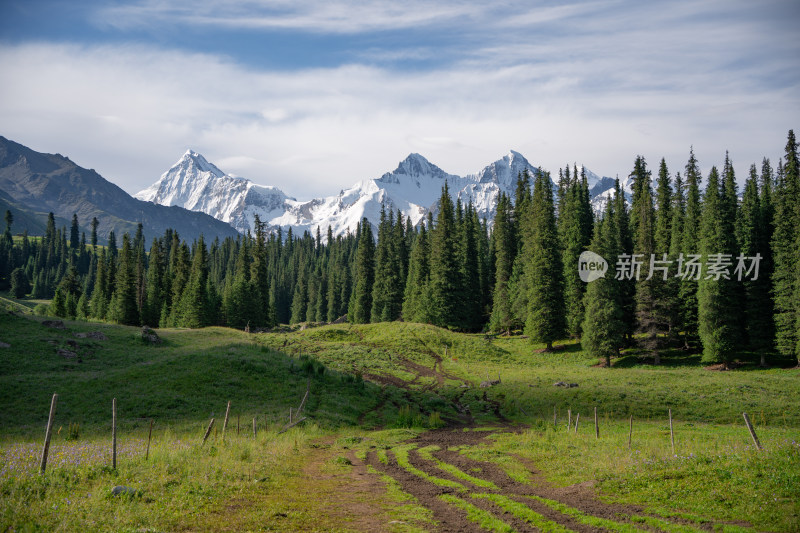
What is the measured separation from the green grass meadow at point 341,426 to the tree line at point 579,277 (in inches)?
215

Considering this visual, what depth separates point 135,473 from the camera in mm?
14438

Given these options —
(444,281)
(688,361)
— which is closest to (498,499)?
(688,361)

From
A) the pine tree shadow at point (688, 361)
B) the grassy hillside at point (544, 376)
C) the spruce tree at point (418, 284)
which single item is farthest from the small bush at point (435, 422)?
the spruce tree at point (418, 284)

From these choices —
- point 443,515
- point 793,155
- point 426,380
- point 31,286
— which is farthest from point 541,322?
point 31,286

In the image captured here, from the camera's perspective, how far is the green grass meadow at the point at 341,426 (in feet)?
40.9

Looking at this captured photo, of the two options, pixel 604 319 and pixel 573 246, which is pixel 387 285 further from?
pixel 604 319

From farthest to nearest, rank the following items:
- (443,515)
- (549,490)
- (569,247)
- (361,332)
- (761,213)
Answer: (361,332) → (569,247) → (761,213) → (549,490) → (443,515)

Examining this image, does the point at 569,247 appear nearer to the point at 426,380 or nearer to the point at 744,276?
the point at 744,276

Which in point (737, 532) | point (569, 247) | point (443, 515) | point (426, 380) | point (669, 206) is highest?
point (669, 206)

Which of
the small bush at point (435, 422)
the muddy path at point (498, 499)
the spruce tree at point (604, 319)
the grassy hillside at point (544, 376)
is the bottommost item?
the small bush at point (435, 422)

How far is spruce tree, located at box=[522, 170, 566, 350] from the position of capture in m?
66.6

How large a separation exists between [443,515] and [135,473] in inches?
377

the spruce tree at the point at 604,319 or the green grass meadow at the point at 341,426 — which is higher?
the spruce tree at the point at 604,319

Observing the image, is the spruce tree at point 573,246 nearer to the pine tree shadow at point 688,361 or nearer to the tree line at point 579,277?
the tree line at point 579,277
